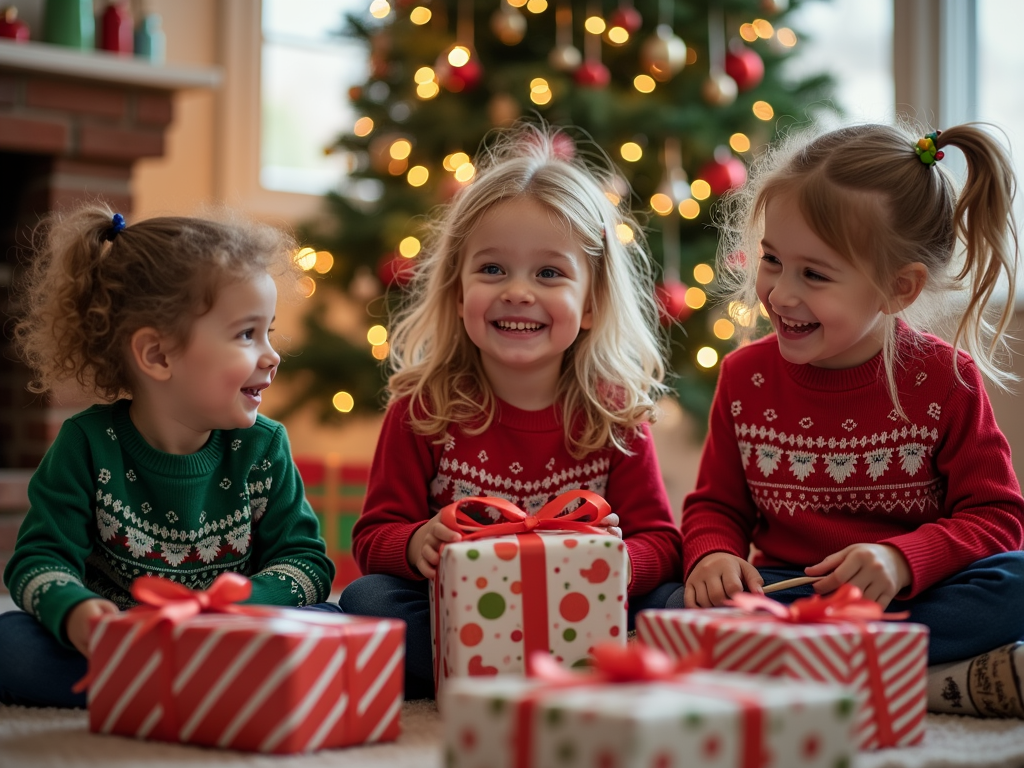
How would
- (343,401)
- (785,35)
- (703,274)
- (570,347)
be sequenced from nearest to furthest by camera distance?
(570,347) < (703,274) < (343,401) < (785,35)

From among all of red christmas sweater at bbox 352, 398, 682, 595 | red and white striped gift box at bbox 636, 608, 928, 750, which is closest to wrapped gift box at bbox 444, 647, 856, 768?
red and white striped gift box at bbox 636, 608, 928, 750

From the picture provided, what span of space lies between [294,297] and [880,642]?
35.2 inches

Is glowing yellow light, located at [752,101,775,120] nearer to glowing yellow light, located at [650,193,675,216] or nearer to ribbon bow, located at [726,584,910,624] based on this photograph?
glowing yellow light, located at [650,193,675,216]

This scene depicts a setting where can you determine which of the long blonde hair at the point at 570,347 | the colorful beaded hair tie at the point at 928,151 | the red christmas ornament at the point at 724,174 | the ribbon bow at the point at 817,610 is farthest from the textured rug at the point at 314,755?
the red christmas ornament at the point at 724,174

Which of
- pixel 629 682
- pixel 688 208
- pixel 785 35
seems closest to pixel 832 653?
pixel 629 682

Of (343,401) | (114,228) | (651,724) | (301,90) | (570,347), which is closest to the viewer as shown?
(651,724)

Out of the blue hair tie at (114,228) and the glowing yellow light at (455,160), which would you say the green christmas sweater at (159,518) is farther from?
the glowing yellow light at (455,160)

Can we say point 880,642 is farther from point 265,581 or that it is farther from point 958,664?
point 265,581

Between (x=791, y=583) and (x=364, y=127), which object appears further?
(x=364, y=127)

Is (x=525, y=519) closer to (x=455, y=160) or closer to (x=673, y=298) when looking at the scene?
(x=673, y=298)

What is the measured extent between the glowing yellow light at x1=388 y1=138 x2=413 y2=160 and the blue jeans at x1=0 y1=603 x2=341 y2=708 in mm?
1685

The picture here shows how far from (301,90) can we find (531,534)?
254 cm

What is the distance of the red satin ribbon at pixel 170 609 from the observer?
1.01 m

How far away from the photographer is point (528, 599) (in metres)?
1.18
